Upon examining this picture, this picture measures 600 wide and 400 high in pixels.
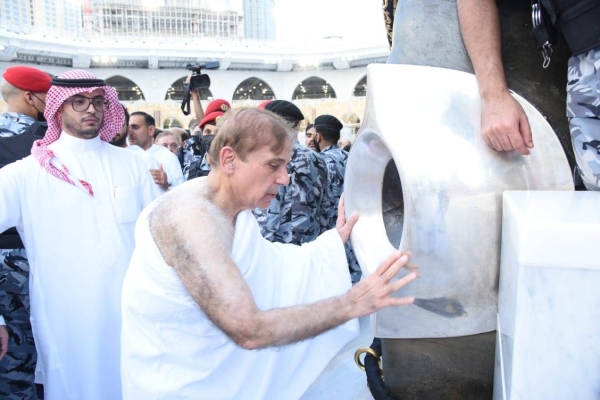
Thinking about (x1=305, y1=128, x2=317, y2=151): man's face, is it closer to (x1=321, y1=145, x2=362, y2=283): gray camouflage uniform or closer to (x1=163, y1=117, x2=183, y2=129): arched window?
(x1=321, y1=145, x2=362, y2=283): gray camouflage uniform

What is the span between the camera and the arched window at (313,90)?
137ft

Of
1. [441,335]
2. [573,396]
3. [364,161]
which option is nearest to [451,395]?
[441,335]

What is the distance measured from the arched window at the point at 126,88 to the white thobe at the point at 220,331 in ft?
126

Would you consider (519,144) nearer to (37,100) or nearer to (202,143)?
(37,100)

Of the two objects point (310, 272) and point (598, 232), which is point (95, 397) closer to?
point (310, 272)

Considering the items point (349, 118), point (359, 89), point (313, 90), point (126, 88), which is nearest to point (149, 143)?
point (349, 118)

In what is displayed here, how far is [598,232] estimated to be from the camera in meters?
0.79

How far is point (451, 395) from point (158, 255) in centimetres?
96

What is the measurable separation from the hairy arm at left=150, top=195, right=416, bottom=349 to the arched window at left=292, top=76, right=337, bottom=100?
41.2 m

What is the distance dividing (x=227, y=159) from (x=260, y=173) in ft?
0.37

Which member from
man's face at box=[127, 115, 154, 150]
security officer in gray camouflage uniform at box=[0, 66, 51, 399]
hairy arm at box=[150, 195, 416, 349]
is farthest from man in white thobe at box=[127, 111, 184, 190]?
hairy arm at box=[150, 195, 416, 349]

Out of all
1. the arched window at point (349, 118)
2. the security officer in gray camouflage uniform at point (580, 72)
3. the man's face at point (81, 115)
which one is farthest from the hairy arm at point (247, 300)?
the arched window at point (349, 118)

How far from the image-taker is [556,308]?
0.82 meters

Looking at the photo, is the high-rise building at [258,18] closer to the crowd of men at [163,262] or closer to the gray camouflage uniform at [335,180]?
the gray camouflage uniform at [335,180]
